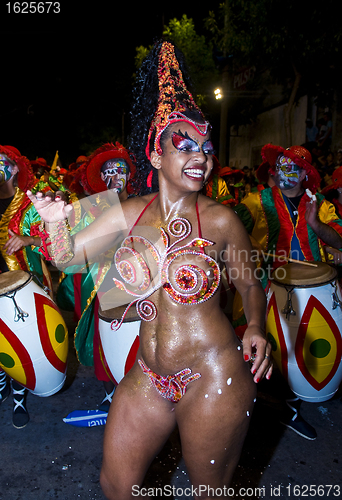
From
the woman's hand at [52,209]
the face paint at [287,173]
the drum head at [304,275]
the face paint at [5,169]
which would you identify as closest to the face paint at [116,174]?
the face paint at [5,169]

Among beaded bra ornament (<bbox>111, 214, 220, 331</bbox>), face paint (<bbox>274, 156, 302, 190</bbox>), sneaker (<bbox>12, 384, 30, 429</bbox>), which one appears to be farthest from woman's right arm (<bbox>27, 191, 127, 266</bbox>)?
face paint (<bbox>274, 156, 302, 190</bbox>)

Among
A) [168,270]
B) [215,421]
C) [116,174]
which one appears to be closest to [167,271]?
[168,270]

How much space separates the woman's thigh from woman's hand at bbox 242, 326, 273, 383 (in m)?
0.12

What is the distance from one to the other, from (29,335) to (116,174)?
165 centimetres

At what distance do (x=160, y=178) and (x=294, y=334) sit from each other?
1.75 m

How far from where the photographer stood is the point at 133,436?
1.71 m

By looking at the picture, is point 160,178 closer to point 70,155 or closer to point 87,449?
point 87,449

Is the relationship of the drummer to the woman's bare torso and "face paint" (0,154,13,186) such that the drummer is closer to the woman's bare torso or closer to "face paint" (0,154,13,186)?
the woman's bare torso

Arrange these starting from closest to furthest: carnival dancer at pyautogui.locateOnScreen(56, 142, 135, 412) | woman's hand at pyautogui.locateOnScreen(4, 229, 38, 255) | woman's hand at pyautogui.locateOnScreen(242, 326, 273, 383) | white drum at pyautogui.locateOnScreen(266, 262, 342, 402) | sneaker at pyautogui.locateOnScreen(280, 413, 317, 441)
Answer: woman's hand at pyautogui.locateOnScreen(242, 326, 273, 383) → white drum at pyautogui.locateOnScreen(266, 262, 342, 402) → sneaker at pyautogui.locateOnScreen(280, 413, 317, 441) → woman's hand at pyautogui.locateOnScreen(4, 229, 38, 255) → carnival dancer at pyautogui.locateOnScreen(56, 142, 135, 412)

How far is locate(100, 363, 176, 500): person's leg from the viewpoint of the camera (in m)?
1.71

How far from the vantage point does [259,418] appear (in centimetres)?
334

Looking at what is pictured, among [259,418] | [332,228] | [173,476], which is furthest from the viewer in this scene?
[332,228]

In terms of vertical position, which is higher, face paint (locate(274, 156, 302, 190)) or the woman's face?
the woman's face

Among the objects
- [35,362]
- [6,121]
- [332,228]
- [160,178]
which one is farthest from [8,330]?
[6,121]
